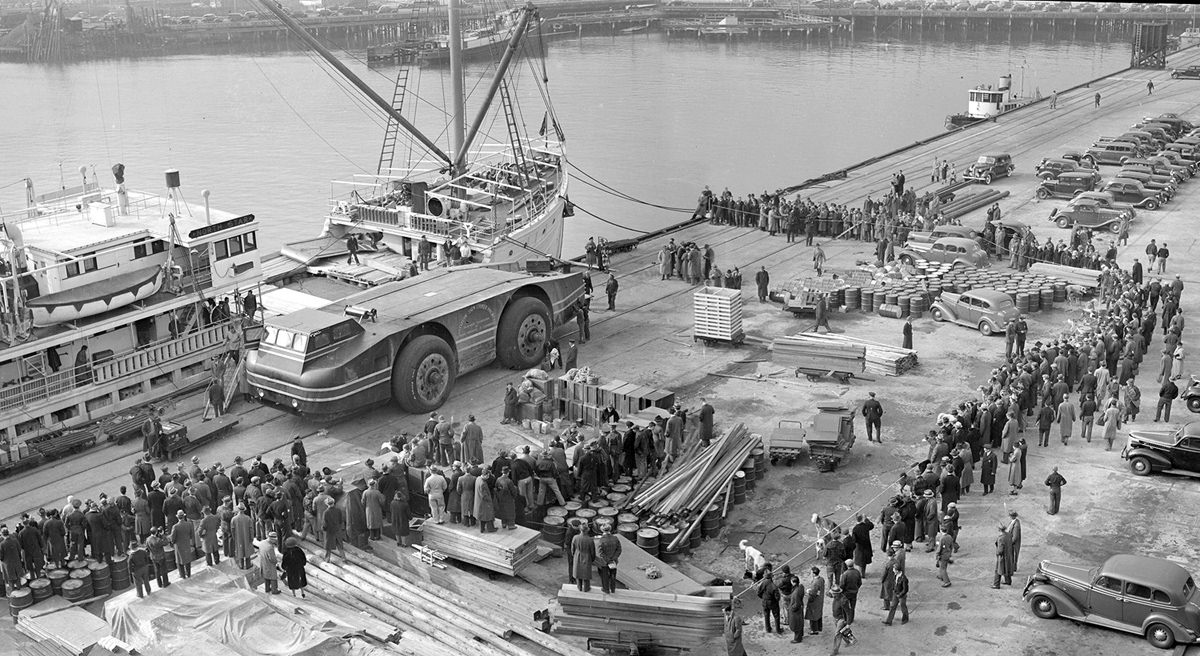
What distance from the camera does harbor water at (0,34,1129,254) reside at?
185 ft

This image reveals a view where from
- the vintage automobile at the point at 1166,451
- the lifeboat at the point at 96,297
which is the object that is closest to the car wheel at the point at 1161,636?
the vintage automobile at the point at 1166,451

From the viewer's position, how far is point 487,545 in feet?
56.9

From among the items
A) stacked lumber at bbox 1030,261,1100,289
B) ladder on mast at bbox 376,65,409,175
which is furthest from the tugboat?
stacked lumber at bbox 1030,261,1100,289

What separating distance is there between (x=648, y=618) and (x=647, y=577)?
35.2 inches

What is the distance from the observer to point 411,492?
18.8m

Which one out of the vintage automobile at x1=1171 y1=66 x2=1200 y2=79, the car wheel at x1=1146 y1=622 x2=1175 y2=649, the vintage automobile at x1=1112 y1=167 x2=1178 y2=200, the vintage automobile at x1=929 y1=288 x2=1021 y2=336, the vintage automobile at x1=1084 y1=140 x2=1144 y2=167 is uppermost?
the vintage automobile at x1=1171 y1=66 x2=1200 y2=79

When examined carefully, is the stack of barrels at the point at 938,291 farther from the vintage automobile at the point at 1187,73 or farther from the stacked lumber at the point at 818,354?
the vintage automobile at the point at 1187,73

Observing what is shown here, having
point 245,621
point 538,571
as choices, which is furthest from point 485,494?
point 245,621

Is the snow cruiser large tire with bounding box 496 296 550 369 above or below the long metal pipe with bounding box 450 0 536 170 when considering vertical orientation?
below

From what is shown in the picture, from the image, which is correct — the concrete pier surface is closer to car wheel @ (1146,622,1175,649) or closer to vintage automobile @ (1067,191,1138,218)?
car wheel @ (1146,622,1175,649)

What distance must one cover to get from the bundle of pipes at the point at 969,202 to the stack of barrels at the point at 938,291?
9.35 m

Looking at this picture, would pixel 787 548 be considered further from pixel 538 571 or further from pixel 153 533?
pixel 153 533

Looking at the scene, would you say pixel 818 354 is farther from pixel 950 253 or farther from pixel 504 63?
pixel 504 63

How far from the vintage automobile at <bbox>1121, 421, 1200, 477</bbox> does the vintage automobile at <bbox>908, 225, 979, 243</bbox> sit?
14329mm
